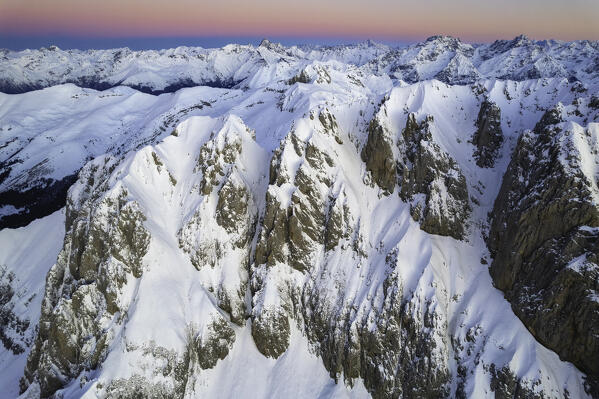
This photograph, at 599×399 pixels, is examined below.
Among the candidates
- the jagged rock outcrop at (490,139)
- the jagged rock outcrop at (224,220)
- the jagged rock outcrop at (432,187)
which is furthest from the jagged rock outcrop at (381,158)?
the jagged rock outcrop at (224,220)

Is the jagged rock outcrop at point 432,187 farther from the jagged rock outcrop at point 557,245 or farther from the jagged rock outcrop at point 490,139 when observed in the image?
the jagged rock outcrop at point 490,139

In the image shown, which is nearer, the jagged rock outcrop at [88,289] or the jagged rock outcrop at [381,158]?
the jagged rock outcrop at [88,289]

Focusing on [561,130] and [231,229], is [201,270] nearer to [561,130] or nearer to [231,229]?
[231,229]

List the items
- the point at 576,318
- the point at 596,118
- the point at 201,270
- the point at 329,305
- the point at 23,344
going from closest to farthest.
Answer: the point at 576,318
the point at 596,118
the point at 329,305
the point at 201,270
the point at 23,344

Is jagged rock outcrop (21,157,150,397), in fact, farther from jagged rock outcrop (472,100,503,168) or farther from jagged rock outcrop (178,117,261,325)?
jagged rock outcrop (472,100,503,168)

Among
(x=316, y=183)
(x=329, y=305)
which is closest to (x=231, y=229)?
(x=316, y=183)
